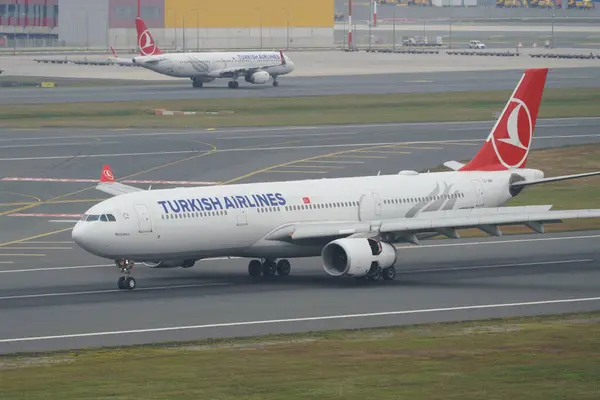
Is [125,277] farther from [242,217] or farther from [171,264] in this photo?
[242,217]

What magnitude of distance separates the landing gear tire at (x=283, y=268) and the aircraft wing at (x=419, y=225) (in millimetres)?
2586

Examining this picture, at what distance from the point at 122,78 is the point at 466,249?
125875 mm

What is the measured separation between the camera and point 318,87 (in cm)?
16312

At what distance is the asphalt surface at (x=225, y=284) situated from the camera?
144ft

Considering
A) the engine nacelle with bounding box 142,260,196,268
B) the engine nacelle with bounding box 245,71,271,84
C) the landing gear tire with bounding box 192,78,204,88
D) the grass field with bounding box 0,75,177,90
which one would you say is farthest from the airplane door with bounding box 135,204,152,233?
the grass field with bounding box 0,75,177,90

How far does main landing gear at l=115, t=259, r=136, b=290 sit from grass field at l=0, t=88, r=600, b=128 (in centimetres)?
6675

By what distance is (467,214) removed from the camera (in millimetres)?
55188

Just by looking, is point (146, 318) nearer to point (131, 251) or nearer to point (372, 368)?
point (131, 251)

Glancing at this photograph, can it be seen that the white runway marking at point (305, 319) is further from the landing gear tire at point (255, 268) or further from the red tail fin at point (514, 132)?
the red tail fin at point (514, 132)

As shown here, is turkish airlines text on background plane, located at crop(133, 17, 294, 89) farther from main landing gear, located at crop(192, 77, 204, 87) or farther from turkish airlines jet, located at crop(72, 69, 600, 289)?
turkish airlines jet, located at crop(72, 69, 600, 289)

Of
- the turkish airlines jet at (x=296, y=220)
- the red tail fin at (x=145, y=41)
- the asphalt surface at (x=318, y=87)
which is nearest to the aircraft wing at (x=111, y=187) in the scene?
the turkish airlines jet at (x=296, y=220)

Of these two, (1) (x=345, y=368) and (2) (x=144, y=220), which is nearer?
(1) (x=345, y=368)

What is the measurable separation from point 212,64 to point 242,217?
11219 cm

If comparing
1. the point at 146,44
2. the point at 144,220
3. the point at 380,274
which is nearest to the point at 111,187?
the point at 144,220
